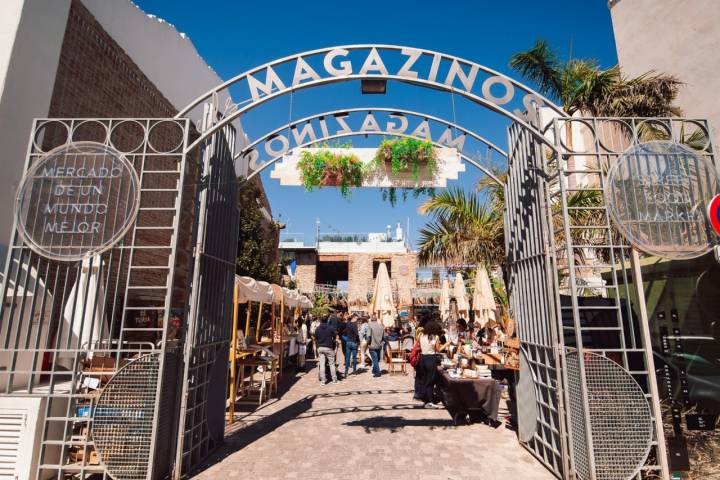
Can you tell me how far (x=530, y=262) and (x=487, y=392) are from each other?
2.55 m

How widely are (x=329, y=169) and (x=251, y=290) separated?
2940mm

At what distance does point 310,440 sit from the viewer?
5281 millimetres

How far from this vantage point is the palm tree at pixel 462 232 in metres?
9.73

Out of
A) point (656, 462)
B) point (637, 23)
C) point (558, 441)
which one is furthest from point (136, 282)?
point (637, 23)

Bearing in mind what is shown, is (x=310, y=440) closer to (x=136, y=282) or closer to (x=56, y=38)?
(x=136, y=282)

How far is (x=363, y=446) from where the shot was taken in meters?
5.07

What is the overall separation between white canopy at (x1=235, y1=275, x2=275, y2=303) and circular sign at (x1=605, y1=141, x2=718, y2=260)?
5.94 m

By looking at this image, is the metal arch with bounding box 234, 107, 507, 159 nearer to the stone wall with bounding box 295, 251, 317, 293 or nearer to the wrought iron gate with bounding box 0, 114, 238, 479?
the wrought iron gate with bounding box 0, 114, 238, 479

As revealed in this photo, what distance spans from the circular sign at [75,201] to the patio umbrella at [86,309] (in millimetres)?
284

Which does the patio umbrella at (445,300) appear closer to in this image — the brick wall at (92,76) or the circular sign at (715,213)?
the circular sign at (715,213)

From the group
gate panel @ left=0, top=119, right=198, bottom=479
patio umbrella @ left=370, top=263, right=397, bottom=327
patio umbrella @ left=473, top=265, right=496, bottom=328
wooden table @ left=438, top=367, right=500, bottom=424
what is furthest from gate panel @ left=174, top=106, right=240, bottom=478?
patio umbrella @ left=473, top=265, right=496, bottom=328

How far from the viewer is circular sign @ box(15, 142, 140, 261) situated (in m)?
3.95

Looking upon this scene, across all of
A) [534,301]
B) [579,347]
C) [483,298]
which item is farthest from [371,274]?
[579,347]

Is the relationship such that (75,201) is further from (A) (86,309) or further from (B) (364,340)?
(B) (364,340)
